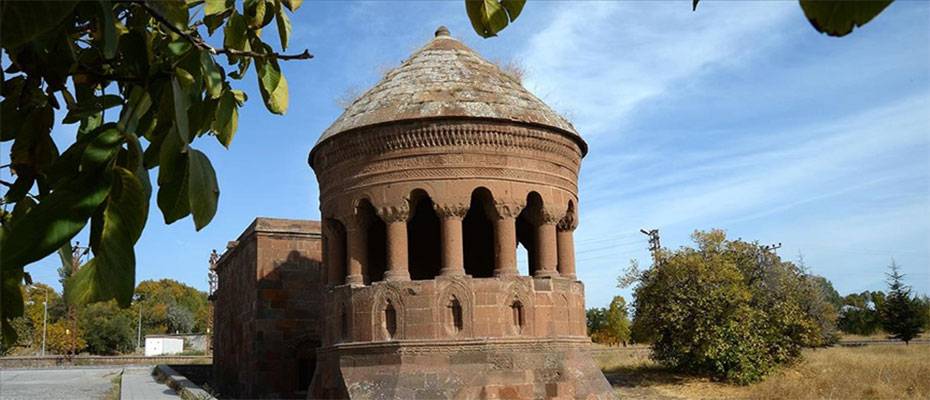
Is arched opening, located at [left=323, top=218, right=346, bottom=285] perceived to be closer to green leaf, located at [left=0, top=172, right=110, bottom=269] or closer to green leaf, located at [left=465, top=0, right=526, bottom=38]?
green leaf, located at [left=465, top=0, right=526, bottom=38]

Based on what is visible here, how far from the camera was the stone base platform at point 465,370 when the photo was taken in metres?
11.3

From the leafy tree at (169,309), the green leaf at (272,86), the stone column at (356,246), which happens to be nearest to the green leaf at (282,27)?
the green leaf at (272,86)

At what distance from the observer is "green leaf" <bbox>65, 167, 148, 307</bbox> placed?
1411 mm

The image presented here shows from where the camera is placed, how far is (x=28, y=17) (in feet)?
4.26

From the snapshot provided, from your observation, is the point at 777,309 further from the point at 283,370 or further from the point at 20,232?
the point at 20,232

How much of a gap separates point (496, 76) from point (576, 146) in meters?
1.71

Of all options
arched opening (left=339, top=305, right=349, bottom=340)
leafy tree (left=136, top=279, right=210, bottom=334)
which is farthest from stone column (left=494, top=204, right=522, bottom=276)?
leafy tree (left=136, top=279, right=210, bottom=334)

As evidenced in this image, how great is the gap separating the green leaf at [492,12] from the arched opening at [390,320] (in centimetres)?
997

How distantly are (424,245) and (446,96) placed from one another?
526 cm

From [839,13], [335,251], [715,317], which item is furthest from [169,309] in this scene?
[839,13]

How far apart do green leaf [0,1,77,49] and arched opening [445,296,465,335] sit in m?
10.5

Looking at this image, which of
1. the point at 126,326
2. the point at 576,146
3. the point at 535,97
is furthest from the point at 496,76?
the point at 126,326

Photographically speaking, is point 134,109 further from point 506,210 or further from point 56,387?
point 56,387

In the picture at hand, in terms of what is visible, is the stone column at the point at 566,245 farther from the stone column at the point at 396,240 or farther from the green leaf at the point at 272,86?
the green leaf at the point at 272,86
